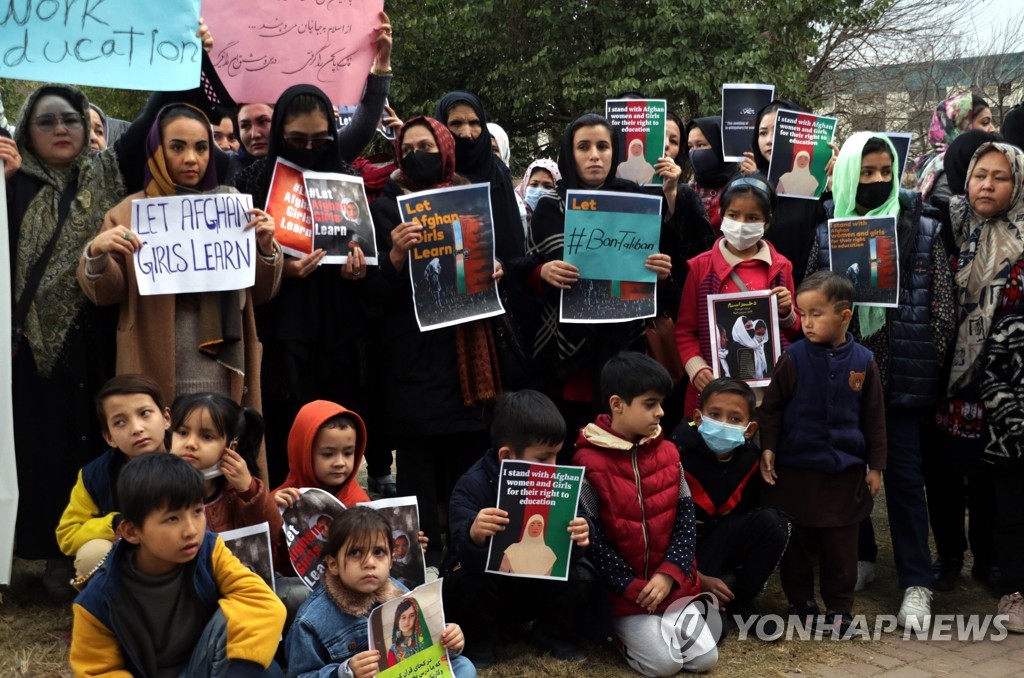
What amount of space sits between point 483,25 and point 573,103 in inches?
93.4

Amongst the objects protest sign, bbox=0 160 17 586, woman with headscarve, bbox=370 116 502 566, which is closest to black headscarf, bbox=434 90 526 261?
woman with headscarve, bbox=370 116 502 566

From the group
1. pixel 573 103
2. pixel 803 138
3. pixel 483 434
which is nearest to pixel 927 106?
pixel 573 103

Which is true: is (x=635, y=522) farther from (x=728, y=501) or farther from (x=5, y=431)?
(x=5, y=431)

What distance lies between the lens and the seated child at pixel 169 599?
3328 millimetres

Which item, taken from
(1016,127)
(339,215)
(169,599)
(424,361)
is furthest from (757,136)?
(169,599)

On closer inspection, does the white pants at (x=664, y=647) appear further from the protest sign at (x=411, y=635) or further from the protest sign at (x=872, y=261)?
the protest sign at (x=872, y=261)

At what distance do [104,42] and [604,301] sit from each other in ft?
8.04

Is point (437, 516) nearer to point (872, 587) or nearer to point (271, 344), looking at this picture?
point (271, 344)

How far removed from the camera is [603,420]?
4617 mm

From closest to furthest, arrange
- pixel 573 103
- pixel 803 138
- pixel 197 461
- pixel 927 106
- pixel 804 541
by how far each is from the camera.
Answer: pixel 197 461 → pixel 804 541 → pixel 803 138 → pixel 573 103 → pixel 927 106

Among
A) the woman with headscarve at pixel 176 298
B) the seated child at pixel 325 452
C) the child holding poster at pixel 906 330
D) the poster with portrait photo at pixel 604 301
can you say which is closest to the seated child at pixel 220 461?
the seated child at pixel 325 452

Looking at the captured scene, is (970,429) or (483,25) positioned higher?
(483,25)

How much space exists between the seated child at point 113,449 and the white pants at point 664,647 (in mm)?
1993

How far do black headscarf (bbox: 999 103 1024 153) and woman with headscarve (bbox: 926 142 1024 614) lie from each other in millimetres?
697
